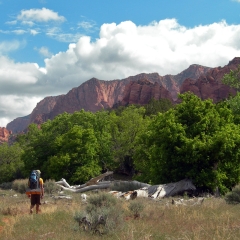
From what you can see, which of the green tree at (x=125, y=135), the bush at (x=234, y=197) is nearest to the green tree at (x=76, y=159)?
the green tree at (x=125, y=135)

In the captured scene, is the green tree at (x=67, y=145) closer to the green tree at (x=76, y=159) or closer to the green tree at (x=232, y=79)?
the green tree at (x=76, y=159)

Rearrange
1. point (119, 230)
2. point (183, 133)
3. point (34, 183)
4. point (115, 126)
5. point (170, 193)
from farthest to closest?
point (115, 126)
point (183, 133)
point (170, 193)
point (34, 183)
point (119, 230)

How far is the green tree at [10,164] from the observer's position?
49.1m

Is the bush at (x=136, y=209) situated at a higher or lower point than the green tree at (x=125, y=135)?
lower

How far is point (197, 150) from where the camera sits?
2042 centimetres

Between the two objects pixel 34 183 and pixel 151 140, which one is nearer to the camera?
pixel 34 183

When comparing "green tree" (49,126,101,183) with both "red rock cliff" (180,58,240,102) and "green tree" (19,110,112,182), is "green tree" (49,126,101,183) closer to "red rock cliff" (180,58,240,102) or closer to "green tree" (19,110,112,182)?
"green tree" (19,110,112,182)

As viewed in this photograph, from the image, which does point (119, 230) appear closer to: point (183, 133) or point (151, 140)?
point (183, 133)

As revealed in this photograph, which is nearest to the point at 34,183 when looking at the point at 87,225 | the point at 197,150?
the point at 87,225

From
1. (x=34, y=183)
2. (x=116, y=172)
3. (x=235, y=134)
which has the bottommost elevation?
(x=116, y=172)

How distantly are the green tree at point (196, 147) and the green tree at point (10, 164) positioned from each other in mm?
30767

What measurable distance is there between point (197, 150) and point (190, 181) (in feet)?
6.52

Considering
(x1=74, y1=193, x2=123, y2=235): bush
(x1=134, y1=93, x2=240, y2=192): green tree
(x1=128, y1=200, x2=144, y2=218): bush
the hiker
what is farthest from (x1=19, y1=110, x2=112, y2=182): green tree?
(x1=74, y1=193, x2=123, y2=235): bush

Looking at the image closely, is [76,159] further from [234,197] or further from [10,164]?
[234,197]
